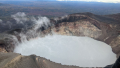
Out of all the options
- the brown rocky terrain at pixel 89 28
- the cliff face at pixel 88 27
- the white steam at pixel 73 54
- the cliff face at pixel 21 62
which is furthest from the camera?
the cliff face at pixel 88 27

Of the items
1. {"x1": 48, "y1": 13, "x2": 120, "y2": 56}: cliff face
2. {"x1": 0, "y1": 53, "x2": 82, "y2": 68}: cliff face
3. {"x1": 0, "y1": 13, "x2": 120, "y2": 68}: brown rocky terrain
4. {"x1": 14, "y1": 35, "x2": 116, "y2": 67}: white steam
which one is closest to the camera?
{"x1": 0, "y1": 53, "x2": 82, "y2": 68}: cliff face

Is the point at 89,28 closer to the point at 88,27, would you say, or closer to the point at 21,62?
the point at 88,27

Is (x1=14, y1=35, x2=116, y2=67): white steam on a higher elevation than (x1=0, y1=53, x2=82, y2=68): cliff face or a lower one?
lower

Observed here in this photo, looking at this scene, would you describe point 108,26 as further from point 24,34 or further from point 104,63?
point 24,34

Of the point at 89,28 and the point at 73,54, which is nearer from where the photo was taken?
the point at 73,54

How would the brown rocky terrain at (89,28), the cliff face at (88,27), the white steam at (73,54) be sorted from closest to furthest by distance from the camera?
the white steam at (73,54) < the brown rocky terrain at (89,28) < the cliff face at (88,27)

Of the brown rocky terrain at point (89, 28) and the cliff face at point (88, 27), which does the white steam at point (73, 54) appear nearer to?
the brown rocky terrain at point (89, 28)

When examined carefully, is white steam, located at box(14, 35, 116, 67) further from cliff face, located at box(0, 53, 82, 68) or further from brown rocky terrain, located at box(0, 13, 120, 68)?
cliff face, located at box(0, 53, 82, 68)

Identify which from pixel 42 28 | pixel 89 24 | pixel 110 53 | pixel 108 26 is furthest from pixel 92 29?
pixel 42 28

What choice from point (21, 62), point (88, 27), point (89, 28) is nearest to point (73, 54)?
point (21, 62)

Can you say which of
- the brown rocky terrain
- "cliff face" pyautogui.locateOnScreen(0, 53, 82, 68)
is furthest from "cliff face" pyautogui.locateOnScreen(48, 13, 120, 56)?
"cliff face" pyautogui.locateOnScreen(0, 53, 82, 68)

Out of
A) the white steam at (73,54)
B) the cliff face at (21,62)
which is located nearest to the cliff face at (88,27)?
the white steam at (73,54)
